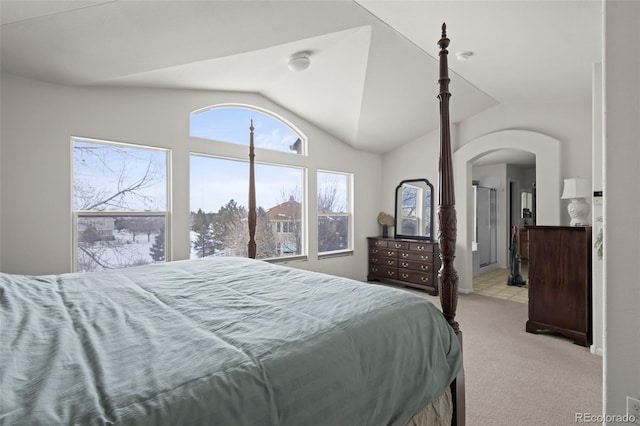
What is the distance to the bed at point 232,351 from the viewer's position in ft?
2.53

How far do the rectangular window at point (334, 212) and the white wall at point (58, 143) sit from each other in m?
1.94

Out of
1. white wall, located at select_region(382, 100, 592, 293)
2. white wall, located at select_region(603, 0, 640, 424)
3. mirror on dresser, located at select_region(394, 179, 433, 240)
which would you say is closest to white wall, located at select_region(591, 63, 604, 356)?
white wall, located at select_region(382, 100, 592, 293)

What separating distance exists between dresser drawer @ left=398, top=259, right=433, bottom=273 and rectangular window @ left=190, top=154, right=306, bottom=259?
5.19 feet

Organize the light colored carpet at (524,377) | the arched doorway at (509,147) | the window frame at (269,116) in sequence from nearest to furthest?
the light colored carpet at (524,377) → the window frame at (269,116) → the arched doorway at (509,147)

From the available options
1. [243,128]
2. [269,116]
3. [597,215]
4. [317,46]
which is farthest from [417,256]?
[317,46]

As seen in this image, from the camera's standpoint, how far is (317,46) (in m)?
3.00

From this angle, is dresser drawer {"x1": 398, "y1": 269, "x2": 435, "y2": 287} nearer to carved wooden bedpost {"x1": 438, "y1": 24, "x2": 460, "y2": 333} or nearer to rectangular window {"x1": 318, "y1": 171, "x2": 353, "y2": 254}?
rectangular window {"x1": 318, "y1": 171, "x2": 353, "y2": 254}

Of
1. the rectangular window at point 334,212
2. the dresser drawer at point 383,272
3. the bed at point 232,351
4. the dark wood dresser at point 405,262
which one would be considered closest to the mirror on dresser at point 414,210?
the dark wood dresser at point 405,262

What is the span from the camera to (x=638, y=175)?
46.0 inches

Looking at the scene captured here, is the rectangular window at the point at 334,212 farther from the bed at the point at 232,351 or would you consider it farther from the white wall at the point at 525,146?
the bed at the point at 232,351

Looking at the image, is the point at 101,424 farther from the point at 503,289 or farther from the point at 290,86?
the point at 503,289

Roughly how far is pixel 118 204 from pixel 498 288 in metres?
5.41

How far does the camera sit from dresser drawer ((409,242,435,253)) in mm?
4703

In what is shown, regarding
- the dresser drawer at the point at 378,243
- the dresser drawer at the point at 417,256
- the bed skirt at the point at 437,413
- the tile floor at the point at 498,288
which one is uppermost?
the dresser drawer at the point at 378,243
